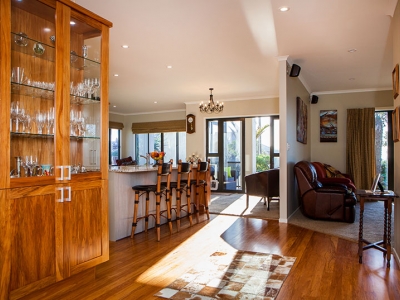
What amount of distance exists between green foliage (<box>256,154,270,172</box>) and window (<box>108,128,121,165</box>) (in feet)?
16.5

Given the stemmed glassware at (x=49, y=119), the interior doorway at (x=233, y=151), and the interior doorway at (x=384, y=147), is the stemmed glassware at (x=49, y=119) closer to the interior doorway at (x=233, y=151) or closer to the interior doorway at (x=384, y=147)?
the interior doorway at (x=233, y=151)

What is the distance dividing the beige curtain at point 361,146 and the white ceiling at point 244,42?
727mm

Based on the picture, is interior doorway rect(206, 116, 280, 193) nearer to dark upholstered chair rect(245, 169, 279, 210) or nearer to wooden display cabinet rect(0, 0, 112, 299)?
dark upholstered chair rect(245, 169, 279, 210)

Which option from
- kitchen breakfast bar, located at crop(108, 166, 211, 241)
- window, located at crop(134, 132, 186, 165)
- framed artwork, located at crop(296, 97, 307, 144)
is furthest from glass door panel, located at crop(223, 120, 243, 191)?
kitchen breakfast bar, located at crop(108, 166, 211, 241)

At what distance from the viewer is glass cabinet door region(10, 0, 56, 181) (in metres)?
2.25

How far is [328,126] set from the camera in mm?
8172

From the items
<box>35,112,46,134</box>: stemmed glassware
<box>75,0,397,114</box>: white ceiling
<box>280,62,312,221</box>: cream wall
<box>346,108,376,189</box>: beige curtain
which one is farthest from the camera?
<box>346,108,376,189</box>: beige curtain

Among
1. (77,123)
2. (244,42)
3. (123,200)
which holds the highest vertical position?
(244,42)

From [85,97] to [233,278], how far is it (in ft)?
6.81

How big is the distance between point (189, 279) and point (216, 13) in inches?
110

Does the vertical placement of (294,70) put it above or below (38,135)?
above

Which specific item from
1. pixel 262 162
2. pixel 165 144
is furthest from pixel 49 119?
pixel 165 144

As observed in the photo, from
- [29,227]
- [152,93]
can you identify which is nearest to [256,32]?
[29,227]

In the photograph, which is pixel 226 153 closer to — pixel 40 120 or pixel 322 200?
pixel 322 200
